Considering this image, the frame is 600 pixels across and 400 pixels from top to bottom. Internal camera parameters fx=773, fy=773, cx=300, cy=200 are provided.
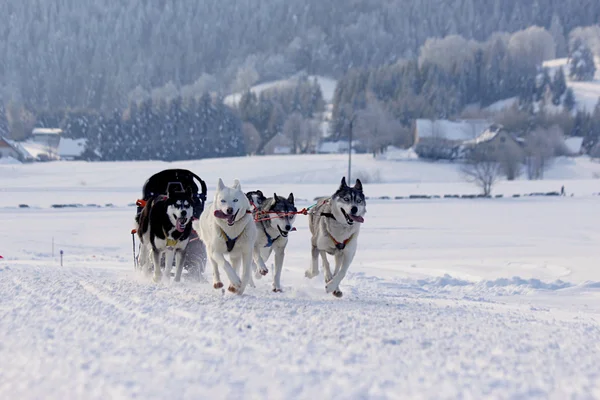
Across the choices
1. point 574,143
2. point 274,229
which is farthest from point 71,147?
point 274,229

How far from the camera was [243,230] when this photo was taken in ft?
29.5

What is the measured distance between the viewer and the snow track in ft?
15.4

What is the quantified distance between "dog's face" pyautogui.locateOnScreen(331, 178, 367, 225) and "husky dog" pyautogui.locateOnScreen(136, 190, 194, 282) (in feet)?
6.20

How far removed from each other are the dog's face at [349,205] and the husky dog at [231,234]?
1.10m

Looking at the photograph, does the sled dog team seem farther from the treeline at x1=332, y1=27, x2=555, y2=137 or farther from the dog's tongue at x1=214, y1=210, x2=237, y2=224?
the treeline at x1=332, y1=27, x2=555, y2=137

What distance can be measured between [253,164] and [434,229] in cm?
5639

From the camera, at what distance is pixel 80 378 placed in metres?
4.91

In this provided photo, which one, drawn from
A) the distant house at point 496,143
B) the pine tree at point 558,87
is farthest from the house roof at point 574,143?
the pine tree at point 558,87

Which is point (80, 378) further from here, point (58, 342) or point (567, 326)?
point (567, 326)

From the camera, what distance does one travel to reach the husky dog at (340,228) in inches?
366

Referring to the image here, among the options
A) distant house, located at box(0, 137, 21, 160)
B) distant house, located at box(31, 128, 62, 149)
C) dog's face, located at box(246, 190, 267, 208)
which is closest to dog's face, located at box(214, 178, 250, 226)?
dog's face, located at box(246, 190, 267, 208)

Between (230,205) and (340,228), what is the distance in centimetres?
152

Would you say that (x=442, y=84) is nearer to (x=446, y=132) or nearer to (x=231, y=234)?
(x=446, y=132)

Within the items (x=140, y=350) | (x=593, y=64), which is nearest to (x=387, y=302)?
(x=140, y=350)
